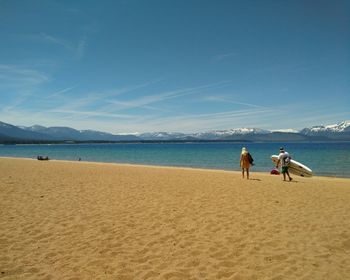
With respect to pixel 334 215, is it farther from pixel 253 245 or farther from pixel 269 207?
pixel 253 245

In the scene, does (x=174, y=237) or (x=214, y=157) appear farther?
(x=214, y=157)

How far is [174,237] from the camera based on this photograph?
22.5 ft

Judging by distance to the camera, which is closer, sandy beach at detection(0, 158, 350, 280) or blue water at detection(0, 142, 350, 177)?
sandy beach at detection(0, 158, 350, 280)

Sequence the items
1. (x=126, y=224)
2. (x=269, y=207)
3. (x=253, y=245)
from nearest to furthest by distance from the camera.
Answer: (x=253, y=245) → (x=126, y=224) → (x=269, y=207)

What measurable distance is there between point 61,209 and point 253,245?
21.4 feet

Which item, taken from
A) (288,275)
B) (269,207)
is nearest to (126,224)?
(288,275)

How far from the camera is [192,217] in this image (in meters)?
8.61

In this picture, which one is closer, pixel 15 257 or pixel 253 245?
pixel 15 257

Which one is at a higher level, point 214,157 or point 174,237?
point 214,157

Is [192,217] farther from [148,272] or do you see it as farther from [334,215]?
[334,215]

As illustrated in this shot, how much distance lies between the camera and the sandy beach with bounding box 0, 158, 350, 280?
5.19 meters

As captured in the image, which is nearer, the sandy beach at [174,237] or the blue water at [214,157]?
the sandy beach at [174,237]

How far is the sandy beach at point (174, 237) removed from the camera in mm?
5188

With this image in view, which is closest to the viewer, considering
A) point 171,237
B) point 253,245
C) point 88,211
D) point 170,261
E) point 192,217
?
point 170,261
